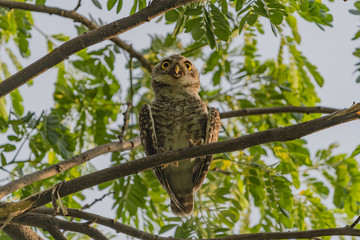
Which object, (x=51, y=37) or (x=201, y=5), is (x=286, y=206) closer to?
(x=201, y=5)

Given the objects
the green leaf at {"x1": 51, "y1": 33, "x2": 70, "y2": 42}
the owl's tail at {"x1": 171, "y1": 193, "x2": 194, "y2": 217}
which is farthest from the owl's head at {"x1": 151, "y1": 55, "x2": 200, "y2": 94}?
the owl's tail at {"x1": 171, "y1": 193, "x2": 194, "y2": 217}

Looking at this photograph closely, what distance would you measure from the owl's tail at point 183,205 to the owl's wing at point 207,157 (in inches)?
3.6

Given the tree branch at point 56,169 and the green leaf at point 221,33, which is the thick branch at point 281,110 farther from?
the green leaf at point 221,33

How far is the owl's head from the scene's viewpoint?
4.00 metres

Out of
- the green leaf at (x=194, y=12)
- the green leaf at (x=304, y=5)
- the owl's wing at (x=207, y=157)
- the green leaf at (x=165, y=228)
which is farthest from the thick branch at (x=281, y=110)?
the green leaf at (x=194, y=12)

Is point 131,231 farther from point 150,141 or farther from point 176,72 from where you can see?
point 176,72

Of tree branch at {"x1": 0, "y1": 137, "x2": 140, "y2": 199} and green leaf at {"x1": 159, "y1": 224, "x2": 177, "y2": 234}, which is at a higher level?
tree branch at {"x1": 0, "y1": 137, "x2": 140, "y2": 199}

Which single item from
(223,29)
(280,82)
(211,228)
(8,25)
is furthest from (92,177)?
(280,82)

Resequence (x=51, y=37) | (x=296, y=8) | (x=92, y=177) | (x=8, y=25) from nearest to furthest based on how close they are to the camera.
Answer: (x=92, y=177) < (x=296, y=8) < (x=8, y=25) < (x=51, y=37)

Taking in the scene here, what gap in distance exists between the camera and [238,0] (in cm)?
267

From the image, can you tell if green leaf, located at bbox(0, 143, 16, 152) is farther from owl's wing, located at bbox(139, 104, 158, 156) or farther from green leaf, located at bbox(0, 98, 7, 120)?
owl's wing, located at bbox(139, 104, 158, 156)

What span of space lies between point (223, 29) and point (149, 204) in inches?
77.6

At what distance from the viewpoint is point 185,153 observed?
2359mm

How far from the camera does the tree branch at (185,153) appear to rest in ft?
6.91
